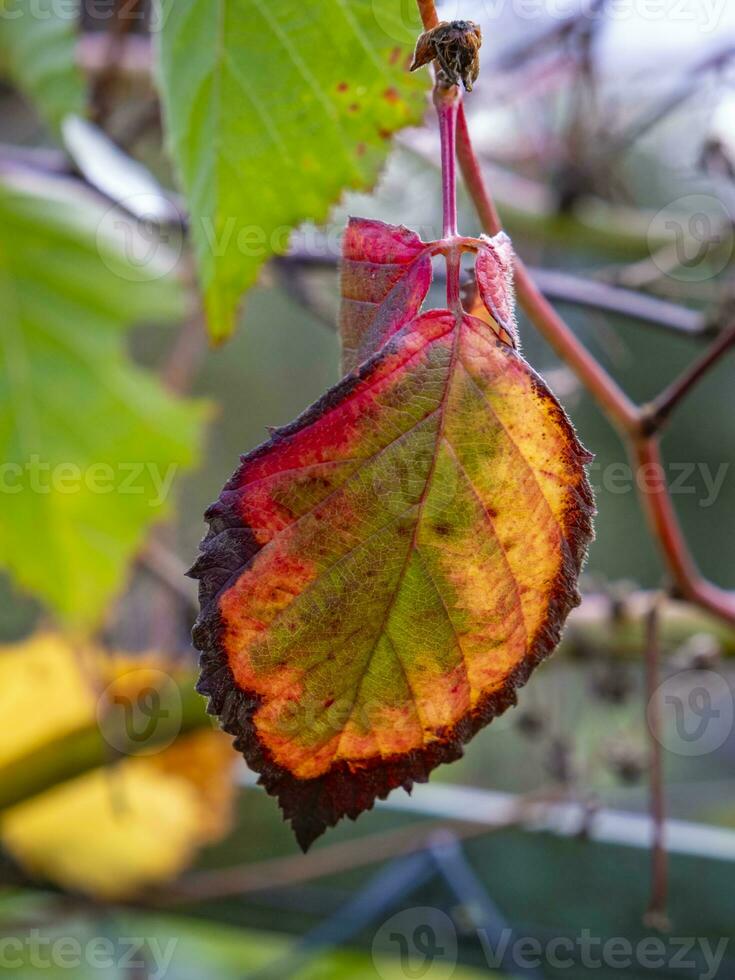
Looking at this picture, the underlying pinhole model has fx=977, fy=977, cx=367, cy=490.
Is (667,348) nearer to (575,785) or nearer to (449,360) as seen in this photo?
(575,785)

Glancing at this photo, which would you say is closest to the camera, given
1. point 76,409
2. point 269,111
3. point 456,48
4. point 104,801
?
point 456,48

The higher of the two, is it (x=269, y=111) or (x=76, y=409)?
(x=76, y=409)

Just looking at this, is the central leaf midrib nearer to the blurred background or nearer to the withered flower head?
the withered flower head

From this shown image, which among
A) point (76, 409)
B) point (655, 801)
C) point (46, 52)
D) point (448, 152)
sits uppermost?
point (46, 52)

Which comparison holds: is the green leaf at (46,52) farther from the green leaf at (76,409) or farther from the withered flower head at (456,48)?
the withered flower head at (456,48)

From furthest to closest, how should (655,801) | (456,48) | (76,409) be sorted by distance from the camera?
(76,409) < (655,801) < (456,48)

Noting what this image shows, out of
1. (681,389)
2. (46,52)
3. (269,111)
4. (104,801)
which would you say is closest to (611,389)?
(681,389)

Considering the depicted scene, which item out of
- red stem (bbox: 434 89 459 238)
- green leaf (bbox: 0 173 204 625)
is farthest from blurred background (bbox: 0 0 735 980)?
red stem (bbox: 434 89 459 238)

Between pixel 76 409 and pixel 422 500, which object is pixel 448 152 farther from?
pixel 76 409

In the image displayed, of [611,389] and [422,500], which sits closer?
[422,500]
